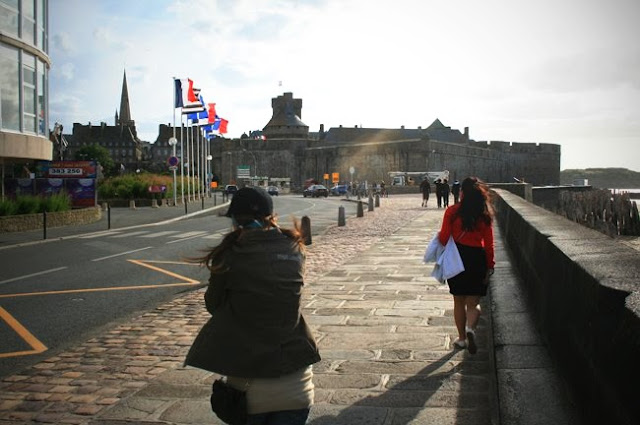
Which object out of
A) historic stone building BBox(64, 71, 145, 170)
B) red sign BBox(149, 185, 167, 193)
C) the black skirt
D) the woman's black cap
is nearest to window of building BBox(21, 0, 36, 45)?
red sign BBox(149, 185, 167, 193)

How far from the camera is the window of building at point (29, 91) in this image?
82.3 ft

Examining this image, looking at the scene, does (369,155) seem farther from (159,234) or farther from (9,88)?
(159,234)

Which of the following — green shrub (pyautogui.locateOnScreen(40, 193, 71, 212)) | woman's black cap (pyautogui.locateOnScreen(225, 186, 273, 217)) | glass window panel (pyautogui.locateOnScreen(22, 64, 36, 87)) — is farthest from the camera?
glass window panel (pyautogui.locateOnScreen(22, 64, 36, 87))

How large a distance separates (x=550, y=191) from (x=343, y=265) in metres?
32.2

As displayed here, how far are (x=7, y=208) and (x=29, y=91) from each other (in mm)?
5308

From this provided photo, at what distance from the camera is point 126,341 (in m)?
7.02

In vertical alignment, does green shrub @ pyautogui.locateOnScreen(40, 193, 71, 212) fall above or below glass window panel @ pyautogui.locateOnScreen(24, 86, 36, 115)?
below

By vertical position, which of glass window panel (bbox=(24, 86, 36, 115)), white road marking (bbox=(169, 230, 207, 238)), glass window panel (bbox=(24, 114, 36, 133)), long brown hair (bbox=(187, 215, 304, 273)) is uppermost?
glass window panel (bbox=(24, 86, 36, 115))

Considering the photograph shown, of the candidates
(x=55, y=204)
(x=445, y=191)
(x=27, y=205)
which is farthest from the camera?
(x=445, y=191)

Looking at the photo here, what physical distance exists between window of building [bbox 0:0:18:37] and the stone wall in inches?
252

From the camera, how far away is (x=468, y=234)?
5.99 m

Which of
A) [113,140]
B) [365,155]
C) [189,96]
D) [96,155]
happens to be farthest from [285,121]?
[189,96]

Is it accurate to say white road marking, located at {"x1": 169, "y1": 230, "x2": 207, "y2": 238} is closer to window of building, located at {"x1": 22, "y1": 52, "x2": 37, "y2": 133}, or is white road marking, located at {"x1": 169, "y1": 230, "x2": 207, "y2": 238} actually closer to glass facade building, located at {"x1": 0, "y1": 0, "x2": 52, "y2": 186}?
glass facade building, located at {"x1": 0, "y1": 0, "x2": 52, "y2": 186}

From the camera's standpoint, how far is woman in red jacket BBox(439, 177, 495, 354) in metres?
5.94
